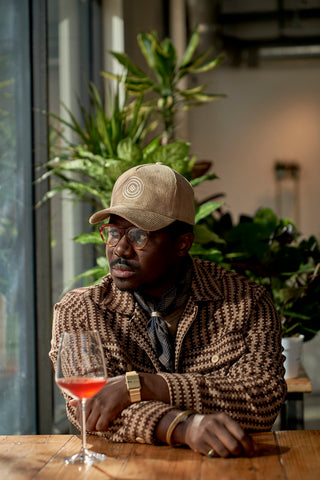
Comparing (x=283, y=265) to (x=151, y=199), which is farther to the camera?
(x=283, y=265)

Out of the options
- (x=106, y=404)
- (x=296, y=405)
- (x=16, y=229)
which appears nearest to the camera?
(x=106, y=404)

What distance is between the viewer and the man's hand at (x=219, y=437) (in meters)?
1.13

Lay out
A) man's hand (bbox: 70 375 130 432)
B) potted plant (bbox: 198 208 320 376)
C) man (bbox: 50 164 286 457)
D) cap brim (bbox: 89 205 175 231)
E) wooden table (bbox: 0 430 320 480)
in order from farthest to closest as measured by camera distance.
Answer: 1. potted plant (bbox: 198 208 320 376)
2. cap brim (bbox: 89 205 175 231)
3. man (bbox: 50 164 286 457)
4. man's hand (bbox: 70 375 130 432)
5. wooden table (bbox: 0 430 320 480)

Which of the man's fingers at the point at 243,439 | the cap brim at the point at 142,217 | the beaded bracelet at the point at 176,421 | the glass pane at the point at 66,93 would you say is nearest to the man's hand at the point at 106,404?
the beaded bracelet at the point at 176,421

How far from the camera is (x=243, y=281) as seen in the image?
1.74 metres

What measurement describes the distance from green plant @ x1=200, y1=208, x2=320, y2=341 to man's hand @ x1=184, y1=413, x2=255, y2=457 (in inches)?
52.7

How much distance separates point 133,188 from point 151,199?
0.20 ft

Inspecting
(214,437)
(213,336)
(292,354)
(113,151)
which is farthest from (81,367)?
(113,151)

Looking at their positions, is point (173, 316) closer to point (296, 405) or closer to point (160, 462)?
point (160, 462)

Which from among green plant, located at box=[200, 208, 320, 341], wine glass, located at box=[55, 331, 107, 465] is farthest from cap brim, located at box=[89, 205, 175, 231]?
green plant, located at box=[200, 208, 320, 341]

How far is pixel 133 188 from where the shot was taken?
5.31 ft

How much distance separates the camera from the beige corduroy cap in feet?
5.14

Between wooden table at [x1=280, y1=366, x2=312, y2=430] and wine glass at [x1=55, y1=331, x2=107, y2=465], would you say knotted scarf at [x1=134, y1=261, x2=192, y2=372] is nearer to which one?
wine glass at [x1=55, y1=331, x2=107, y2=465]

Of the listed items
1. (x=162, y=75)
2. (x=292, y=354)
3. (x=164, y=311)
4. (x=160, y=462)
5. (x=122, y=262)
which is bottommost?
(x=292, y=354)
